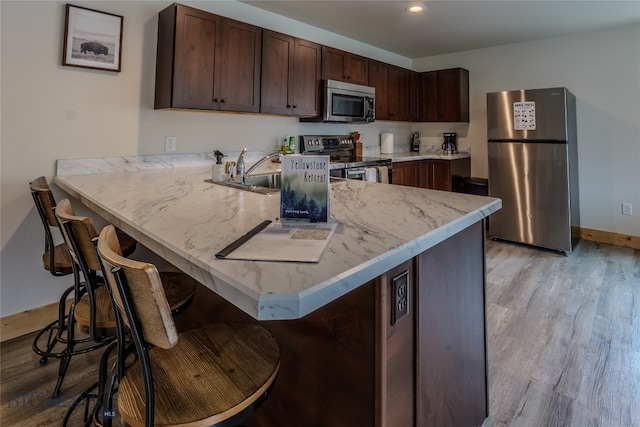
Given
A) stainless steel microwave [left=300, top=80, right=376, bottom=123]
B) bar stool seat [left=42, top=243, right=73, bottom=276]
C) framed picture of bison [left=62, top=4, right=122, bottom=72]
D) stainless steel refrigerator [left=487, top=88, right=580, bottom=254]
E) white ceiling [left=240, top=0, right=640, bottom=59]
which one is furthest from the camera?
stainless steel microwave [left=300, top=80, right=376, bottom=123]

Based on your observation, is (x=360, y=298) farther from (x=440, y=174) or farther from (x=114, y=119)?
(x=440, y=174)

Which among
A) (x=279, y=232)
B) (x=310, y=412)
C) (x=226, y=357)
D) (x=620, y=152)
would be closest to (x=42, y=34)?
(x=279, y=232)

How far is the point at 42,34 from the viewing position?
7.22ft

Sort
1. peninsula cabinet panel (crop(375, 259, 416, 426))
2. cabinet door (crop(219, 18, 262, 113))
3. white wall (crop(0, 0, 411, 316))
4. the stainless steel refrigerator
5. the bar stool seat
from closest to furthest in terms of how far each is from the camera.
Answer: peninsula cabinet panel (crop(375, 259, 416, 426)) < the bar stool seat < white wall (crop(0, 0, 411, 316)) < cabinet door (crop(219, 18, 262, 113)) < the stainless steel refrigerator

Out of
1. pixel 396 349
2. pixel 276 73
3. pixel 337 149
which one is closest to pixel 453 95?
pixel 337 149

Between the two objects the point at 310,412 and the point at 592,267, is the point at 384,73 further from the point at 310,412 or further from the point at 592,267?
the point at 310,412

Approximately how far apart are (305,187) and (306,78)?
2.67 m

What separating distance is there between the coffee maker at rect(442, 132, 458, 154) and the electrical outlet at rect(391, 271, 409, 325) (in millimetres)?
4513

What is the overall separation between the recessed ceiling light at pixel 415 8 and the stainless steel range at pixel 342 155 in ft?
4.93

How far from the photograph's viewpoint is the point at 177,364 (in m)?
Result: 0.95

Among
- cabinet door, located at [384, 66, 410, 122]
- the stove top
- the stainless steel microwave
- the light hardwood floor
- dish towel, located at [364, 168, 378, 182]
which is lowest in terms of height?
the light hardwood floor

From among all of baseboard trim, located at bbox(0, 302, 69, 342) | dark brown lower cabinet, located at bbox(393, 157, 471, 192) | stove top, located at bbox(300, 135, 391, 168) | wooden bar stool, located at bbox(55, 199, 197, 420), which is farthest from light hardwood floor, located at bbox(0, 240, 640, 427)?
dark brown lower cabinet, located at bbox(393, 157, 471, 192)

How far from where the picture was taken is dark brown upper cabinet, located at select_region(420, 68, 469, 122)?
15.6 feet

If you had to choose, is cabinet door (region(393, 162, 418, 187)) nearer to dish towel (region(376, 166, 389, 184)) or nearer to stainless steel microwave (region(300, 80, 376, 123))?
dish towel (region(376, 166, 389, 184))
